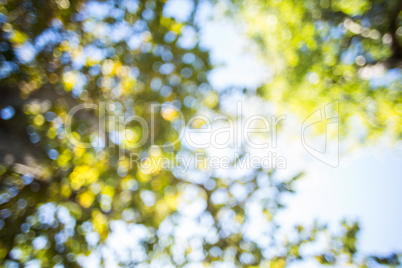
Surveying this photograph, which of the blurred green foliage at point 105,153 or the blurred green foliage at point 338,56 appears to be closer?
the blurred green foliage at point 105,153

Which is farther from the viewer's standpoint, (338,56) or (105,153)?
(338,56)

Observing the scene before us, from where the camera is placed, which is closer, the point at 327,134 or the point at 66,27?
the point at 66,27

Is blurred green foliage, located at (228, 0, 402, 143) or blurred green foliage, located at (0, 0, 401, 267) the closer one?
blurred green foliage, located at (0, 0, 401, 267)

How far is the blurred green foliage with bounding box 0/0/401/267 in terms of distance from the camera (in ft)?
12.0

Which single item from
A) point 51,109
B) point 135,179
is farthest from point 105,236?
point 51,109

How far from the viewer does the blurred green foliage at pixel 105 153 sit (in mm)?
3650

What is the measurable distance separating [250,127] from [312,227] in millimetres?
3246

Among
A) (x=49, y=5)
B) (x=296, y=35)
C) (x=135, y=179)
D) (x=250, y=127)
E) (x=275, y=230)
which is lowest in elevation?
(x=275, y=230)

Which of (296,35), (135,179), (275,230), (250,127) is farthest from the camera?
(296,35)

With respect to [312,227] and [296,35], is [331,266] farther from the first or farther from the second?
[296,35]

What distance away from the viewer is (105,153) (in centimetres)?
465

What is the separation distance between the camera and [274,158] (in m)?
4.66

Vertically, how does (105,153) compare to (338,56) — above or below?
below

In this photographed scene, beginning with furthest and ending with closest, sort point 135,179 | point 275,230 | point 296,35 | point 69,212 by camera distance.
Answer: point 296,35, point 135,179, point 69,212, point 275,230
